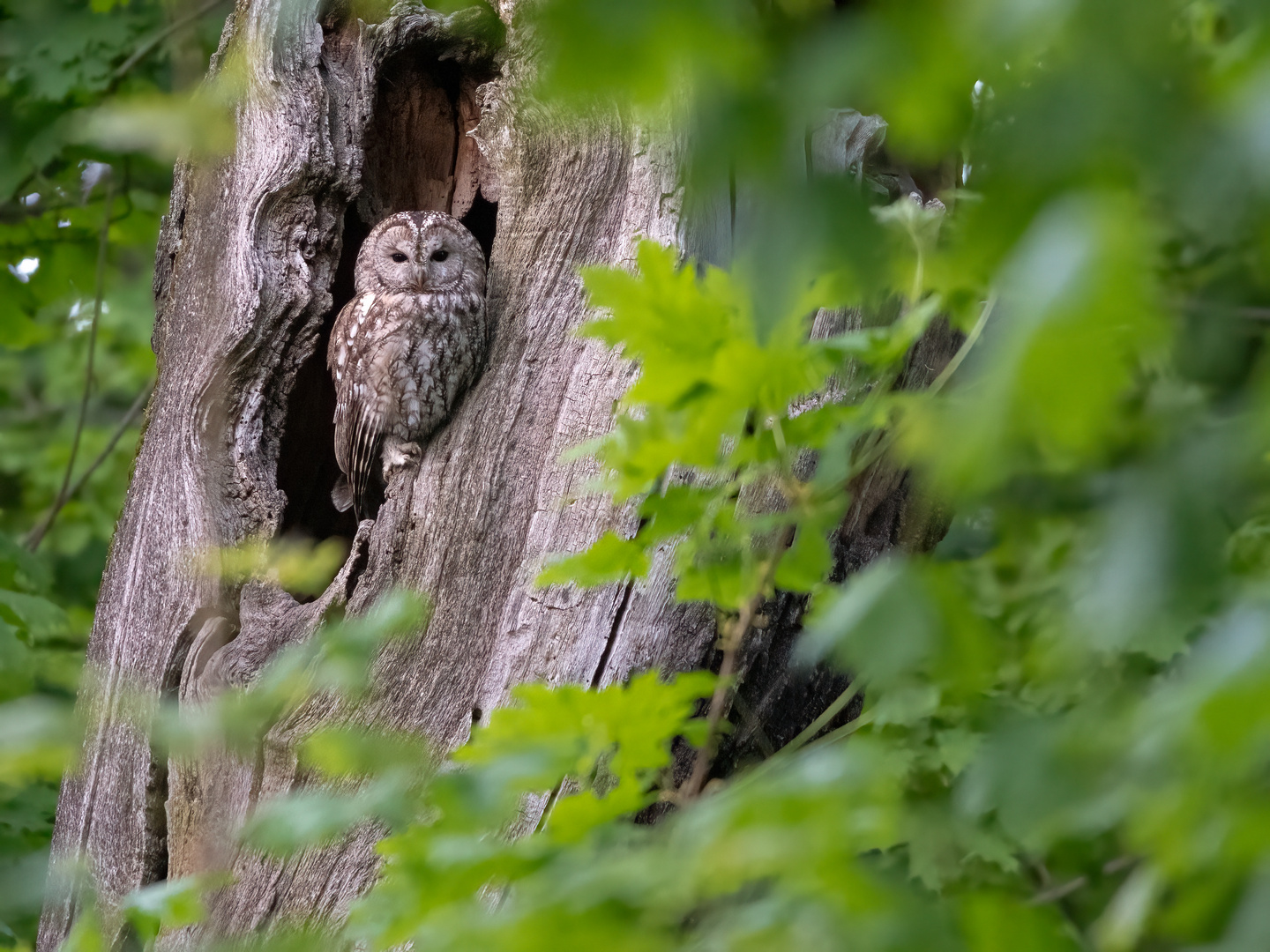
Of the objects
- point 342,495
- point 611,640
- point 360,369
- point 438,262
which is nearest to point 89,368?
point 342,495

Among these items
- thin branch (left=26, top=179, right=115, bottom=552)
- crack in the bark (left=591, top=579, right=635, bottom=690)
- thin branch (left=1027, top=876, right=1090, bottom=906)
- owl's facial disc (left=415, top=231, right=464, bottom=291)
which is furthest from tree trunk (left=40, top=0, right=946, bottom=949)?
thin branch (left=26, top=179, right=115, bottom=552)

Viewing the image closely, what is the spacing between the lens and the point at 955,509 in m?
0.89

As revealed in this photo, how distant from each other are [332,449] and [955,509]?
7.18 ft

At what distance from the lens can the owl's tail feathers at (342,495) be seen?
2730 millimetres

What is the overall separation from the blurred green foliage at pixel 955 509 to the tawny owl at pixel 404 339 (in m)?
1.20

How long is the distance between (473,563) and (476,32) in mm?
1260

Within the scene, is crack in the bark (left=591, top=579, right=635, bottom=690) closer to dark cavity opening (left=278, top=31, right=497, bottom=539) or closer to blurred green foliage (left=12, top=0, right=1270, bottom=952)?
blurred green foliage (left=12, top=0, right=1270, bottom=952)

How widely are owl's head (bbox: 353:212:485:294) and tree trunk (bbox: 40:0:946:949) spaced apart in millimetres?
85

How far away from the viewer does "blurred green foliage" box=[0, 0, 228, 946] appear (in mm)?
2955

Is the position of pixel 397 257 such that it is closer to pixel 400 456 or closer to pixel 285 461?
pixel 400 456

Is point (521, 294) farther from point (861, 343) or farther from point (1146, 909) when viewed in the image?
point (1146, 909)

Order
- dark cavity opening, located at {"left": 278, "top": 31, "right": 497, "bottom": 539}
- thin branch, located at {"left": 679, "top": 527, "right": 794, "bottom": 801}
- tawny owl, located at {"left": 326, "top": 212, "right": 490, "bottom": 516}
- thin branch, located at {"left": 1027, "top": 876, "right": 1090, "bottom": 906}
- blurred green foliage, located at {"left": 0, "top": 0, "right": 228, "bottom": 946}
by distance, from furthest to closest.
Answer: blurred green foliage, located at {"left": 0, "top": 0, "right": 228, "bottom": 946} < dark cavity opening, located at {"left": 278, "top": 31, "right": 497, "bottom": 539} < tawny owl, located at {"left": 326, "top": 212, "right": 490, "bottom": 516} < thin branch, located at {"left": 679, "top": 527, "right": 794, "bottom": 801} < thin branch, located at {"left": 1027, "top": 876, "right": 1090, "bottom": 906}

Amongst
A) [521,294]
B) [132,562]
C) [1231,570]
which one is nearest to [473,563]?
[521,294]

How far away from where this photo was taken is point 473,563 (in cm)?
215
